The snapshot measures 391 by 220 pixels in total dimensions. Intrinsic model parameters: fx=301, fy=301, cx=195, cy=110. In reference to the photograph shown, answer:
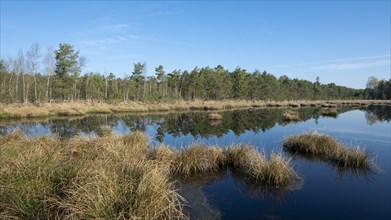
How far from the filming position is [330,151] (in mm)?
12586

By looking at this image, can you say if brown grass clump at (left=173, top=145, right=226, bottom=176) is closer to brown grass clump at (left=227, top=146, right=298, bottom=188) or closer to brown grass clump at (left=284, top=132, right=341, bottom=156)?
brown grass clump at (left=227, top=146, right=298, bottom=188)

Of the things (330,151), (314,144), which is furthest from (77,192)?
(314,144)

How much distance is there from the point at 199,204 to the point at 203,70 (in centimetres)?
6591

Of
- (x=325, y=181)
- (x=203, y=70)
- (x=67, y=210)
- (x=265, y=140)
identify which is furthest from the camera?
(x=203, y=70)

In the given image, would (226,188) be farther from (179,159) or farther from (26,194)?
(26,194)

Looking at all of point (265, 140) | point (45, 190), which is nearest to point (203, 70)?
point (265, 140)

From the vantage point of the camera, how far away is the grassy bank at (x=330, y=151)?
10945 mm

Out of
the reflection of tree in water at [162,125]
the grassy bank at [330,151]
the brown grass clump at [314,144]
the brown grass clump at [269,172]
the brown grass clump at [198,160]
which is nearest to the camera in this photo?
the brown grass clump at [269,172]

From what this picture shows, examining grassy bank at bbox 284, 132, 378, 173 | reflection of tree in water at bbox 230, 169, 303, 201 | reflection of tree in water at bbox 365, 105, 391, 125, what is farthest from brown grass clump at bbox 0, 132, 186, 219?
reflection of tree in water at bbox 365, 105, 391, 125

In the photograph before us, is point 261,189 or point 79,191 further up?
point 79,191

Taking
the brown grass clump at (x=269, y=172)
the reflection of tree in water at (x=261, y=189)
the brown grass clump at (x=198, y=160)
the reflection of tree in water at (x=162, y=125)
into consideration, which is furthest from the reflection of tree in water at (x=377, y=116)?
the reflection of tree in water at (x=261, y=189)

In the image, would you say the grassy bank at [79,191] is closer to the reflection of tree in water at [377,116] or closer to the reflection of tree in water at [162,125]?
the reflection of tree in water at [162,125]

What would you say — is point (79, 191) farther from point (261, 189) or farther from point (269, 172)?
point (269, 172)

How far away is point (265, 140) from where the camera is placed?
55.9 feet
